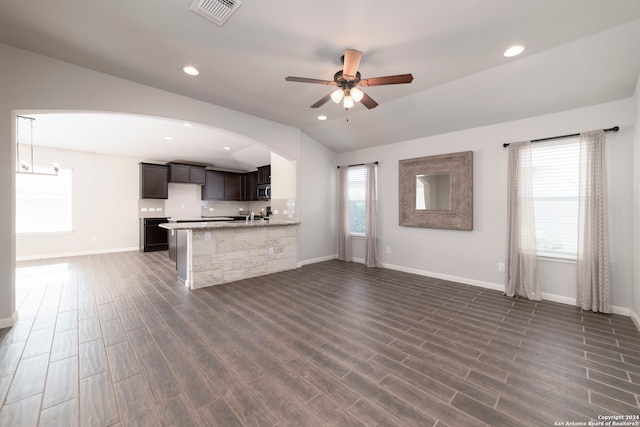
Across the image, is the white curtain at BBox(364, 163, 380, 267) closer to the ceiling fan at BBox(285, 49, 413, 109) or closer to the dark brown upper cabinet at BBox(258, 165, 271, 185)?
the ceiling fan at BBox(285, 49, 413, 109)

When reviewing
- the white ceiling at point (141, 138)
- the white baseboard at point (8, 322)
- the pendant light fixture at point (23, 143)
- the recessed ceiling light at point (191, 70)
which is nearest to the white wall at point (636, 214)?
the recessed ceiling light at point (191, 70)

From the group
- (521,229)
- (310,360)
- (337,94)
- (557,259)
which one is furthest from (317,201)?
(557,259)

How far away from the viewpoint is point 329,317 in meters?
2.89

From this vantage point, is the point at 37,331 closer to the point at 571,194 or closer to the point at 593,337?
the point at 593,337

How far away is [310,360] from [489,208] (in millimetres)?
3586

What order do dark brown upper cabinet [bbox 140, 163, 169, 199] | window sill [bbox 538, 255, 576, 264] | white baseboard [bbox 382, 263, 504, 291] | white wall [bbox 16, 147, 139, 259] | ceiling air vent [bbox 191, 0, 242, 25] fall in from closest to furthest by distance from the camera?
ceiling air vent [bbox 191, 0, 242, 25], window sill [bbox 538, 255, 576, 264], white baseboard [bbox 382, 263, 504, 291], white wall [bbox 16, 147, 139, 259], dark brown upper cabinet [bbox 140, 163, 169, 199]

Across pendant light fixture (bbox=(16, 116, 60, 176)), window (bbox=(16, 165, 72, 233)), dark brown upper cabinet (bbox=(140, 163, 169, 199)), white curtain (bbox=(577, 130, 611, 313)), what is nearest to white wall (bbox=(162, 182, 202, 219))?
dark brown upper cabinet (bbox=(140, 163, 169, 199))

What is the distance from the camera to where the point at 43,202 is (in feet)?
19.6

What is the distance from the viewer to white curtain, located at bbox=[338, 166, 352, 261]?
5828mm

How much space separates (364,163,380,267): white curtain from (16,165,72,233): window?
24.4 feet

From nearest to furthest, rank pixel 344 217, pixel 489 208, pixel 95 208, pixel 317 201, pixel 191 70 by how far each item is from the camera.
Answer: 1. pixel 191 70
2. pixel 489 208
3. pixel 317 201
4. pixel 344 217
5. pixel 95 208

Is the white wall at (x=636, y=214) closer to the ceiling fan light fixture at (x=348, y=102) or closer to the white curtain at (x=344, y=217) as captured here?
the ceiling fan light fixture at (x=348, y=102)

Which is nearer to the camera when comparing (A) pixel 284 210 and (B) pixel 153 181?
(A) pixel 284 210

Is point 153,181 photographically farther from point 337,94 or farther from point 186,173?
point 337,94
